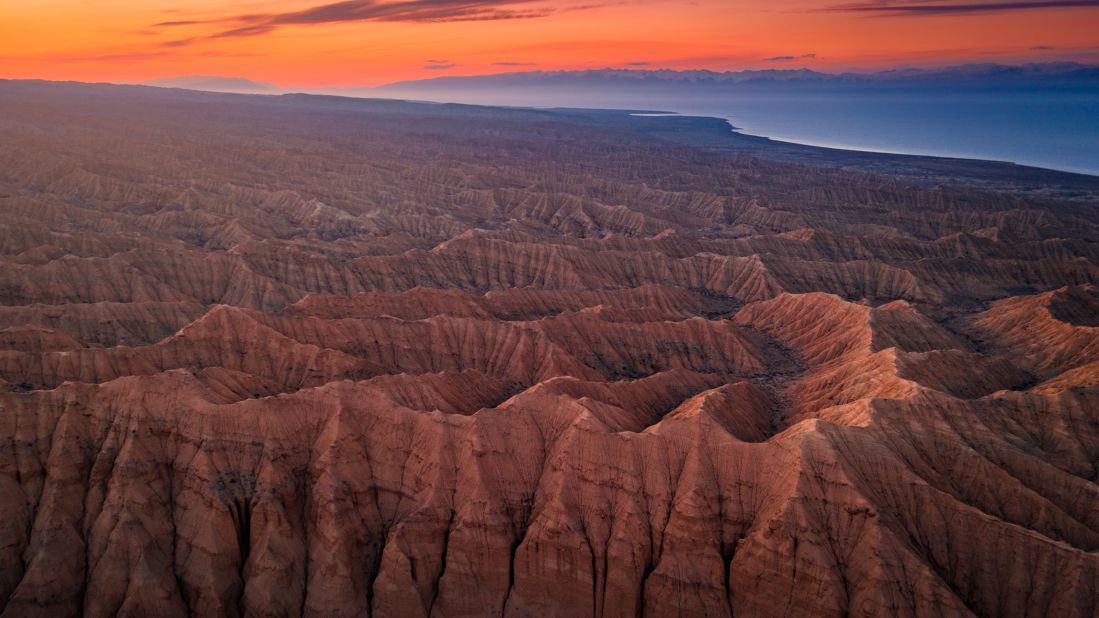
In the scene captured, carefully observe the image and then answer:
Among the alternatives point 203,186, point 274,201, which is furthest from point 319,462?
point 203,186

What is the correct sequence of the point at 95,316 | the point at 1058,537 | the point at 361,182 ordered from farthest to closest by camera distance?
1. the point at 361,182
2. the point at 95,316
3. the point at 1058,537

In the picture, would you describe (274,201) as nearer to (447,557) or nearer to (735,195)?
(735,195)

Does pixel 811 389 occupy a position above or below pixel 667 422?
below

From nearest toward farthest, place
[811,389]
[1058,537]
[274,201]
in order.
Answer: [1058,537]
[811,389]
[274,201]

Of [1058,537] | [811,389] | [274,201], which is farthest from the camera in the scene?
[274,201]

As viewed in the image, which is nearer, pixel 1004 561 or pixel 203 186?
pixel 1004 561

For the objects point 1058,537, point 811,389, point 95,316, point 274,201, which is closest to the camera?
point 1058,537

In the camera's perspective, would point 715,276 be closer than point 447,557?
No

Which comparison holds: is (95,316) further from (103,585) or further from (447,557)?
(447,557)

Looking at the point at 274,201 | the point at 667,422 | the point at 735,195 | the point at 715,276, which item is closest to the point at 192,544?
the point at 667,422
